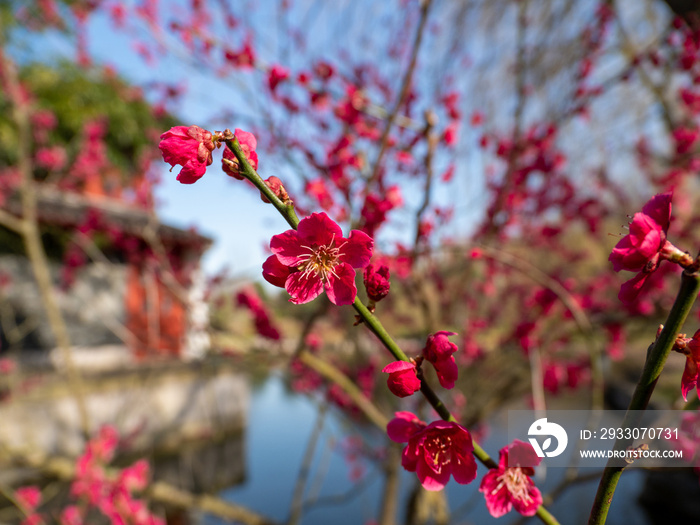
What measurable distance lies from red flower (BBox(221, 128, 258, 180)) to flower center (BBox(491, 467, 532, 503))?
1.89 ft

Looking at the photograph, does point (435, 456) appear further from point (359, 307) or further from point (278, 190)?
point (278, 190)

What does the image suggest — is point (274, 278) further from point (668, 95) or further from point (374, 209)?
point (668, 95)

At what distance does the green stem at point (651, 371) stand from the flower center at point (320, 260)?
38 centimetres

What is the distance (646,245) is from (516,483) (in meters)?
0.39

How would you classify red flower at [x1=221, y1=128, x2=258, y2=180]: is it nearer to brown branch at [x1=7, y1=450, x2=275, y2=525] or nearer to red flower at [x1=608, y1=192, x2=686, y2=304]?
red flower at [x1=608, y1=192, x2=686, y2=304]

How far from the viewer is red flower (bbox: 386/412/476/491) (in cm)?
59

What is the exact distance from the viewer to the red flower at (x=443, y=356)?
0.59 meters

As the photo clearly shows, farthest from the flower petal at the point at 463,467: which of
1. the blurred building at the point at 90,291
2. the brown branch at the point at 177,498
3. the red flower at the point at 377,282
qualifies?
the blurred building at the point at 90,291

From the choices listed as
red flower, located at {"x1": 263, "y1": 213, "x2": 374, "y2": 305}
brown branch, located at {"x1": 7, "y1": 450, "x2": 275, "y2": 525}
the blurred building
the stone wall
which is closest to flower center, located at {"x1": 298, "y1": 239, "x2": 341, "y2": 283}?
red flower, located at {"x1": 263, "y1": 213, "x2": 374, "y2": 305}

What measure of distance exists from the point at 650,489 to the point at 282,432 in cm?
698

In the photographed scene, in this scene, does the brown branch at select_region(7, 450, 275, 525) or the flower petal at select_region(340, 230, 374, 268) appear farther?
the brown branch at select_region(7, 450, 275, 525)

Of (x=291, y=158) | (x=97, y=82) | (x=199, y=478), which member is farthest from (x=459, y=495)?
(x=97, y=82)

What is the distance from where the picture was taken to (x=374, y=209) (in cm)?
136

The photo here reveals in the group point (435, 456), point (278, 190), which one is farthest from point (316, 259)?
point (435, 456)
